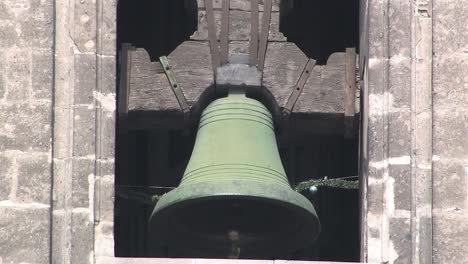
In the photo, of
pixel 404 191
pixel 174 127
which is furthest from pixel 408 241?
pixel 174 127

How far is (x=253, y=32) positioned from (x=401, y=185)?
1090 mm

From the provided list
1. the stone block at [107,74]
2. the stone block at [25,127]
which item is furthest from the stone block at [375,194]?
the stone block at [25,127]

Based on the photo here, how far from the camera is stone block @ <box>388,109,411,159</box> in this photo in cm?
1622

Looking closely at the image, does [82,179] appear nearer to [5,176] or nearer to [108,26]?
[5,176]

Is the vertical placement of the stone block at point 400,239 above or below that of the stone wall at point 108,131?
below

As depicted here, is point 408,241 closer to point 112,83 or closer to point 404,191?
point 404,191

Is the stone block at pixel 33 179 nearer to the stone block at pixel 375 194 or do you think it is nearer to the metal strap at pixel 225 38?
the metal strap at pixel 225 38

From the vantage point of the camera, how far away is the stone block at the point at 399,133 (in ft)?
53.2

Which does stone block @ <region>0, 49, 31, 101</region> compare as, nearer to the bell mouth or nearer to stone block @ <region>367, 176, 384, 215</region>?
the bell mouth

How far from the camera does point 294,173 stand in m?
17.7

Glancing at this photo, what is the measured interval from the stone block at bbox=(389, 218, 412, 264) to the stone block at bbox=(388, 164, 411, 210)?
0.25 ft

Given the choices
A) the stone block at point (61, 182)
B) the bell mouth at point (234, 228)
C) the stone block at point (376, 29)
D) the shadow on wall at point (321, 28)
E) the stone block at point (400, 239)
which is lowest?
the stone block at point (400, 239)

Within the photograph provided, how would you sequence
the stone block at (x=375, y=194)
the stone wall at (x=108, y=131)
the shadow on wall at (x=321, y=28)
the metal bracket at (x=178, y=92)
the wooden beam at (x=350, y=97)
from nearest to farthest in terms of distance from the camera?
the stone wall at (x=108, y=131) → the stone block at (x=375, y=194) → the metal bracket at (x=178, y=92) → the wooden beam at (x=350, y=97) → the shadow on wall at (x=321, y=28)

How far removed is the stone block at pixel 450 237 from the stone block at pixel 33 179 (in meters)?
1.69
